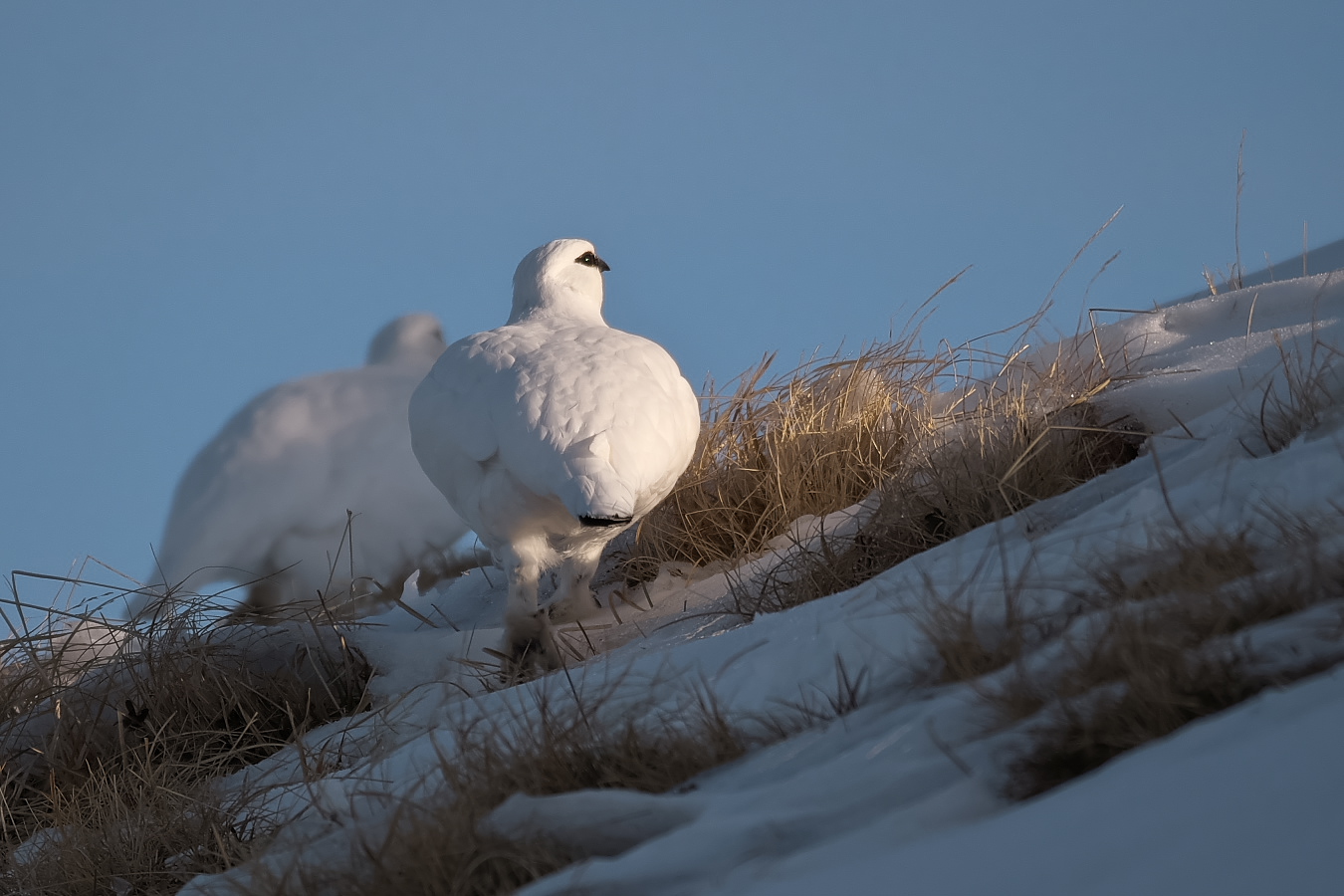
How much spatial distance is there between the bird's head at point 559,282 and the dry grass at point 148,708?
1.56m

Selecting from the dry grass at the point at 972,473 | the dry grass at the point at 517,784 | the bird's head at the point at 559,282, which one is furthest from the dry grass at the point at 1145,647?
the bird's head at the point at 559,282

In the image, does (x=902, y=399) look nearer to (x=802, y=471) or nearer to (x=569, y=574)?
(x=802, y=471)

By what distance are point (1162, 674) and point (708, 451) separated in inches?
142

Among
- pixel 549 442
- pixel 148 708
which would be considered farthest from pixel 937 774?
pixel 148 708

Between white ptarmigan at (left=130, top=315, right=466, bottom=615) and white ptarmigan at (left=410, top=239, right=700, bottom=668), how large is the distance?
2.34 meters

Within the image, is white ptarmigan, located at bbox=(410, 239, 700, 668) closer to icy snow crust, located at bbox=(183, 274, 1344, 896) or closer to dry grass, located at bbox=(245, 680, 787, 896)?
icy snow crust, located at bbox=(183, 274, 1344, 896)

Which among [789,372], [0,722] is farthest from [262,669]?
[789,372]

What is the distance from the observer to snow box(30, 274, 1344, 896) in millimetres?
1214

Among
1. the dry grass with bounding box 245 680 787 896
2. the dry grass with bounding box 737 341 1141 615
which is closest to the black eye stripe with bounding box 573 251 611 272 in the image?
the dry grass with bounding box 737 341 1141 615

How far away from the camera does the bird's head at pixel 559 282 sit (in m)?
4.82

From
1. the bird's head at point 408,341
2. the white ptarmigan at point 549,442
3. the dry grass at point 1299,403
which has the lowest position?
the dry grass at point 1299,403

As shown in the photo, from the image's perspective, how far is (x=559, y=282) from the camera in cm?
487

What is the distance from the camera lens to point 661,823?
171 cm

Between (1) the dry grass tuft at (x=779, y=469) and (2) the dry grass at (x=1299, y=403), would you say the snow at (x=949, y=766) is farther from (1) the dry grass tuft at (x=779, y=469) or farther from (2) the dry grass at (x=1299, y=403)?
(1) the dry grass tuft at (x=779, y=469)
